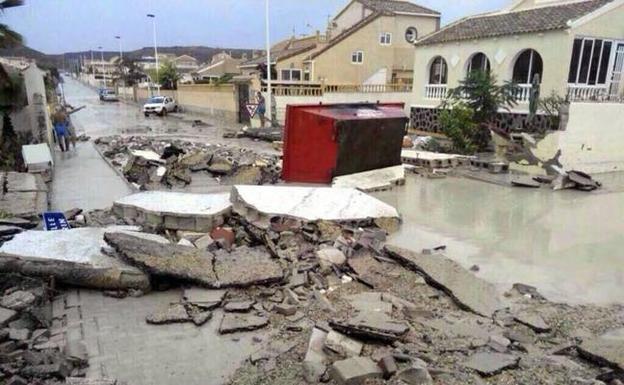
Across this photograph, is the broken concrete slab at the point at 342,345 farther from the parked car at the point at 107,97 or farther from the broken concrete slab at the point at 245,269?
the parked car at the point at 107,97

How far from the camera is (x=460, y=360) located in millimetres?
3645

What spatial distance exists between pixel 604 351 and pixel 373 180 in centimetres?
712

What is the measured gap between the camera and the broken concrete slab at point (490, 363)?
345cm

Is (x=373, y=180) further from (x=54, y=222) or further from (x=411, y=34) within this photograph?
(x=411, y=34)

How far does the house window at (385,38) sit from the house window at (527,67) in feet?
46.4

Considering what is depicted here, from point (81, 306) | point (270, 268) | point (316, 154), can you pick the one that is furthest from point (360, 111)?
point (81, 306)

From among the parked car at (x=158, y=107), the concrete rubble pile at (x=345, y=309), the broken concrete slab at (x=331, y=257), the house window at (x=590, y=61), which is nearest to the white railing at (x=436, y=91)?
the house window at (x=590, y=61)

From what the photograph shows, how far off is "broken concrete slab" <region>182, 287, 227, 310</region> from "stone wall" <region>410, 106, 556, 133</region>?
12.1m

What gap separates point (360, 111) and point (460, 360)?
818 centimetres

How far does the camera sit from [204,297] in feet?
15.4

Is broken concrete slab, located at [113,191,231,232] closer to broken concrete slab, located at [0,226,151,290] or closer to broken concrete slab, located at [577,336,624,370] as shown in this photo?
broken concrete slab, located at [0,226,151,290]

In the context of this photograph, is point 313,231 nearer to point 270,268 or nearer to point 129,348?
point 270,268

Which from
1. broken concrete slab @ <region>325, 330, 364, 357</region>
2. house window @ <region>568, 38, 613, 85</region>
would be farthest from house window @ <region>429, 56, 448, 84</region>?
broken concrete slab @ <region>325, 330, 364, 357</region>

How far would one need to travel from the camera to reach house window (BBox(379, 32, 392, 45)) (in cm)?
3008
